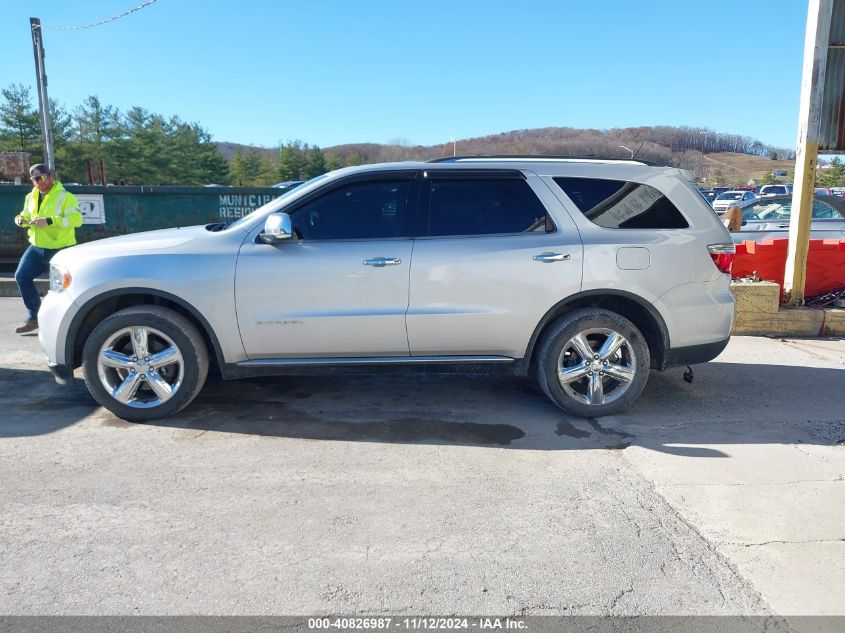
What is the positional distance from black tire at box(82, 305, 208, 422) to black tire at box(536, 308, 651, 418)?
2.52 meters

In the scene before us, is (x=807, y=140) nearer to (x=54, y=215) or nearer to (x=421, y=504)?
(x=421, y=504)

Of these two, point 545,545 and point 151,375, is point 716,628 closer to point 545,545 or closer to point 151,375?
point 545,545

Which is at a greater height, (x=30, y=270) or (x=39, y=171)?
(x=39, y=171)

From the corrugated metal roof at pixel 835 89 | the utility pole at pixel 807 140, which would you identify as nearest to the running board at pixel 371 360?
the utility pole at pixel 807 140

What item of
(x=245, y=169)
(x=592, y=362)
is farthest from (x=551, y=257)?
(x=245, y=169)

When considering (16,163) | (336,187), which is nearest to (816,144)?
(336,187)

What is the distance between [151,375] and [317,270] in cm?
141

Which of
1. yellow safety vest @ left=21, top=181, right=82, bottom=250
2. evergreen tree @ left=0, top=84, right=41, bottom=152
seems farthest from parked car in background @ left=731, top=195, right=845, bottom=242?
evergreen tree @ left=0, top=84, right=41, bottom=152

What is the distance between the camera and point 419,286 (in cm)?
437

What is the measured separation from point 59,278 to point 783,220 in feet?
37.7

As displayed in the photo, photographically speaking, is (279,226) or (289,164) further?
(289,164)

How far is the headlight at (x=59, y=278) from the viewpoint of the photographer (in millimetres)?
4410

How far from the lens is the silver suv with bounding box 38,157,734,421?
4.34 m

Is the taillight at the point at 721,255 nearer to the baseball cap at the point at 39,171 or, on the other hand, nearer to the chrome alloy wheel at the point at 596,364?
the chrome alloy wheel at the point at 596,364
